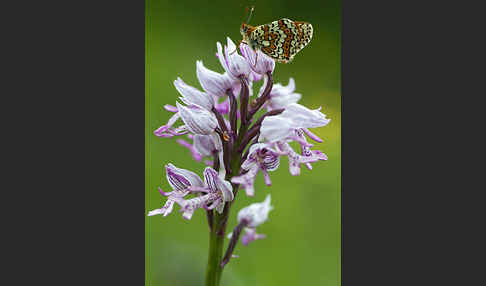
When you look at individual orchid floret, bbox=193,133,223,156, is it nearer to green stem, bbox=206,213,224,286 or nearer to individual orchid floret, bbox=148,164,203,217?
individual orchid floret, bbox=148,164,203,217

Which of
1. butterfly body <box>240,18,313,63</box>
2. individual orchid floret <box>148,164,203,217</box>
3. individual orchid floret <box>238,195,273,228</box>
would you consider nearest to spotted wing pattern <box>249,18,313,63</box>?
butterfly body <box>240,18,313,63</box>

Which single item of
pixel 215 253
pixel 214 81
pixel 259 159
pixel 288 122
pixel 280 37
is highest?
pixel 280 37

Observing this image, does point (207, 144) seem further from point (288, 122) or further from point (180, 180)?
point (288, 122)

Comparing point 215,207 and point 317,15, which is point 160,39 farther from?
point 215,207

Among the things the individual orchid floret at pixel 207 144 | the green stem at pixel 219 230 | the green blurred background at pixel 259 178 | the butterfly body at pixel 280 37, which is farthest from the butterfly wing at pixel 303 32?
the green blurred background at pixel 259 178

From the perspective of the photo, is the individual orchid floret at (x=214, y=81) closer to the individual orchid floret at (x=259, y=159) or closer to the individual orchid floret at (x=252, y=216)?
Result: the individual orchid floret at (x=259, y=159)

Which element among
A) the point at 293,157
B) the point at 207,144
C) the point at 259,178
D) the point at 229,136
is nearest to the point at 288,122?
the point at 293,157
